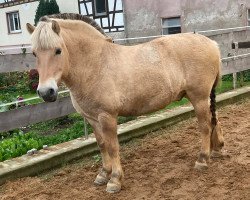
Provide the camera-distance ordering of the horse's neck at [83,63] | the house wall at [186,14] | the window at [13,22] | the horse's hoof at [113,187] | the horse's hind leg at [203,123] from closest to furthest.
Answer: the horse's neck at [83,63] < the horse's hoof at [113,187] < the horse's hind leg at [203,123] < the house wall at [186,14] < the window at [13,22]

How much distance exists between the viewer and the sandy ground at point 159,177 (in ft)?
12.3

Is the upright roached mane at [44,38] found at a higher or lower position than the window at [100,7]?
lower

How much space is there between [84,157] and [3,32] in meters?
21.2

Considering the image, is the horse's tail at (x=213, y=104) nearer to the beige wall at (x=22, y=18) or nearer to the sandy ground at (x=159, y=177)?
the sandy ground at (x=159, y=177)

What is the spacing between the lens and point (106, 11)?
1823 centimetres

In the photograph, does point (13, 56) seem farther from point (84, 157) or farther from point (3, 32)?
point (3, 32)

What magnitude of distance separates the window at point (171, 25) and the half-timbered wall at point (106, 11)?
2403mm

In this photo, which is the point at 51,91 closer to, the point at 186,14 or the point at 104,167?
the point at 104,167

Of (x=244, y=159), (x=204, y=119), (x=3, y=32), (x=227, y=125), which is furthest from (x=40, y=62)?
(x=3, y=32)

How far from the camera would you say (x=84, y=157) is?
5008 millimetres

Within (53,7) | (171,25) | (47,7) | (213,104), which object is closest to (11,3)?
(47,7)

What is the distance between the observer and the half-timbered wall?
58.0 ft

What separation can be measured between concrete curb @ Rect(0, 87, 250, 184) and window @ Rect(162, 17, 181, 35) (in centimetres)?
934

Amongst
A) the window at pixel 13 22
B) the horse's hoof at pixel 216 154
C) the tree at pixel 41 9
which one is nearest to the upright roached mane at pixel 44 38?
the horse's hoof at pixel 216 154
